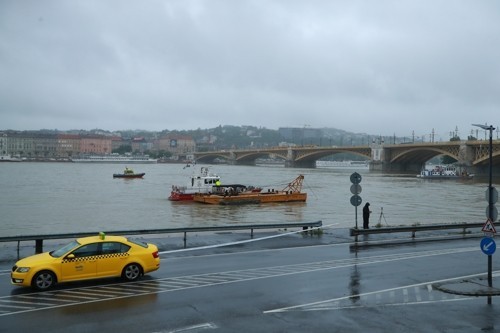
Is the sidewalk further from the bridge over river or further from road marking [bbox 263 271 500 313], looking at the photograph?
the bridge over river

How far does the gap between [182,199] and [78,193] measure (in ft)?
46.3

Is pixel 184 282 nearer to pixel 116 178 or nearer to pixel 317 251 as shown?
pixel 317 251

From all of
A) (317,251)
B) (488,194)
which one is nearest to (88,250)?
(317,251)

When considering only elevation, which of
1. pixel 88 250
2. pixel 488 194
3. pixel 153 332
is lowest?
pixel 153 332

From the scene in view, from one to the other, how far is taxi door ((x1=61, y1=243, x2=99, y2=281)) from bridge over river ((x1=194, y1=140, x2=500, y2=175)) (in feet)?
277

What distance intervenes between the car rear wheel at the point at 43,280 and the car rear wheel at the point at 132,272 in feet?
5.69

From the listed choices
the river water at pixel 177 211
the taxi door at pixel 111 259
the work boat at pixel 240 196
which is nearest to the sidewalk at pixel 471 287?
the taxi door at pixel 111 259

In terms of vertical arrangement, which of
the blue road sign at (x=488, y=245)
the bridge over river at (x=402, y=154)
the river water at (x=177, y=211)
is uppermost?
the bridge over river at (x=402, y=154)

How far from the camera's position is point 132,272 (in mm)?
14117

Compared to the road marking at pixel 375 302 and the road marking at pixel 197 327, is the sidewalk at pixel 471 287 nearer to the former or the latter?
the road marking at pixel 375 302

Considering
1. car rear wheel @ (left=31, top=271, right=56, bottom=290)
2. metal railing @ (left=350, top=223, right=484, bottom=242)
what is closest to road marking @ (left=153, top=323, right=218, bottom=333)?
car rear wheel @ (left=31, top=271, right=56, bottom=290)

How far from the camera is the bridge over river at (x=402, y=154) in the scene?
10600cm

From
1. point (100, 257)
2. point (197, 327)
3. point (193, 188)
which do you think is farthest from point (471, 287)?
point (193, 188)

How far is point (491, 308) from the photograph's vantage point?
1215 cm
